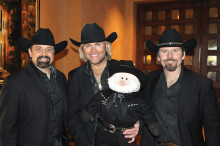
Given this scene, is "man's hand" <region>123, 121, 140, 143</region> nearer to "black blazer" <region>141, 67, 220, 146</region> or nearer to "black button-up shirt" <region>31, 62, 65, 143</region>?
"black blazer" <region>141, 67, 220, 146</region>

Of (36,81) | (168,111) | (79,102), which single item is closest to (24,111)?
(36,81)

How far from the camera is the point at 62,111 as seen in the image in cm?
225

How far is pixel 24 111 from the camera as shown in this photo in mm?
1953

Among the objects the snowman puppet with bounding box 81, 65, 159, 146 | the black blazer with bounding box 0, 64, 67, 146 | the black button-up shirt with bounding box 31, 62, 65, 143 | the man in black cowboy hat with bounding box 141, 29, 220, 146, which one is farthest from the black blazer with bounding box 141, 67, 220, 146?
the black blazer with bounding box 0, 64, 67, 146

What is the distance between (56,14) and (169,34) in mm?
2629

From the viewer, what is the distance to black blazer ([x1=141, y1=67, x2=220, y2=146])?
79.2 inches

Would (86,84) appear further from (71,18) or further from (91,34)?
(71,18)

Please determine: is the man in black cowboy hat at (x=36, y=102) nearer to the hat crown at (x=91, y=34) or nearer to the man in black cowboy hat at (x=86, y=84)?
the man in black cowboy hat at (x=86, y=84)

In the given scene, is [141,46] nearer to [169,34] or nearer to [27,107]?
[169,34]

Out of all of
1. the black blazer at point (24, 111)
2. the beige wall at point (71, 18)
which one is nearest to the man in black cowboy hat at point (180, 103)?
the black blazer at point (24, 111)

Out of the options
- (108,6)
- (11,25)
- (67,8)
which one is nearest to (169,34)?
(11,25)

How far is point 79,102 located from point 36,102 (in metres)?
0.48

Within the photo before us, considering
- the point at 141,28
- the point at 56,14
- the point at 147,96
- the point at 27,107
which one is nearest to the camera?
the point at 27,107

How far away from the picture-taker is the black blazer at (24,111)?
186 centimetres
